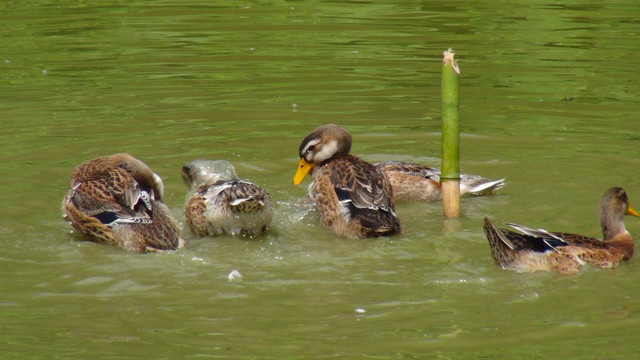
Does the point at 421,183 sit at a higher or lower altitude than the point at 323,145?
lower

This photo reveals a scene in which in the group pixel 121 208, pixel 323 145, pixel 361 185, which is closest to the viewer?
pixel 121 208

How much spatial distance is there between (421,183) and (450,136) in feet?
4.02

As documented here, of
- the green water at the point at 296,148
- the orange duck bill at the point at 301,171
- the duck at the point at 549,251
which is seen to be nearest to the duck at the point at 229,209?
the green water at the point at 296,148

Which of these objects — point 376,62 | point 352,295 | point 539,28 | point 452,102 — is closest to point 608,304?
point 352,295

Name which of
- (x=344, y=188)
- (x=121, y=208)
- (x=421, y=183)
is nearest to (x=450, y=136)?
(x=344, y=188)

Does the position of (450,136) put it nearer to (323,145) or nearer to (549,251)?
Answer: (323,145)

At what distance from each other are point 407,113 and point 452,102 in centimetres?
403

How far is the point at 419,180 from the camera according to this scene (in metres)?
9.82

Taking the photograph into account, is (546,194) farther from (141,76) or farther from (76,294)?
(141,76)

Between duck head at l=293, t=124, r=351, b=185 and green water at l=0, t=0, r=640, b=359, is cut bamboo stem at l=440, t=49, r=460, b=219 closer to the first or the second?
green water at l=0, t=0, r=640, b=359

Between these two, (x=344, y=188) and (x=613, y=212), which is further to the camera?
(x=344, y=188)

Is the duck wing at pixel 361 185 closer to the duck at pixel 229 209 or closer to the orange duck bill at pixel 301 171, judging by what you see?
the orange duck bill at pixel 301 171

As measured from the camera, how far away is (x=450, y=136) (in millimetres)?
8648

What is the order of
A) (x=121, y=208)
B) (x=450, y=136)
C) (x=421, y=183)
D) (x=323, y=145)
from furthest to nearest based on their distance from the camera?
(x=421, y=183) → (x=323, y=145) → (x=450, y=136) → (x=121, y=208)
